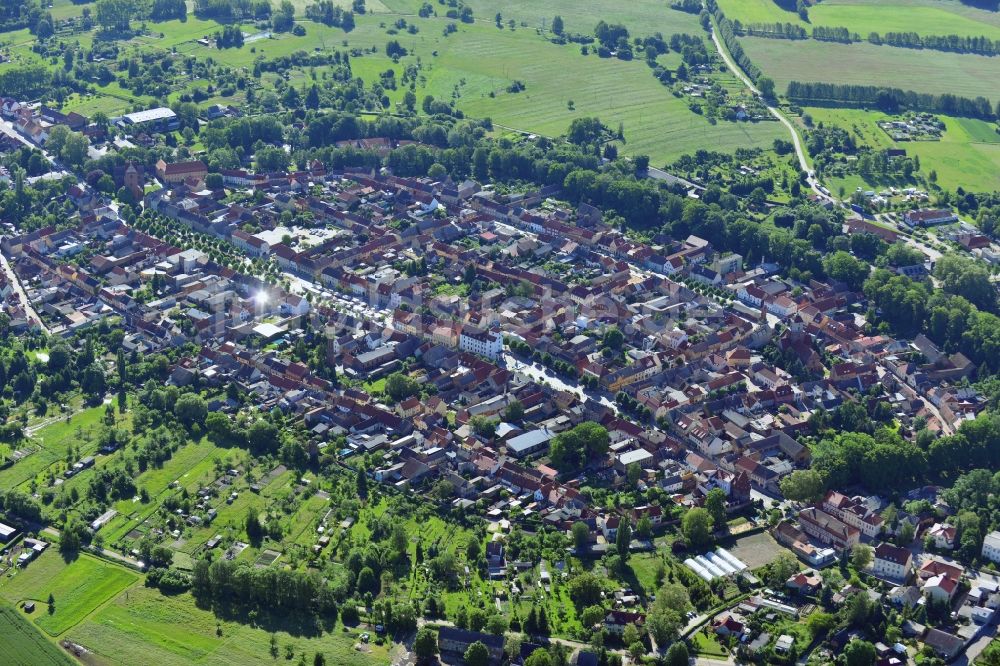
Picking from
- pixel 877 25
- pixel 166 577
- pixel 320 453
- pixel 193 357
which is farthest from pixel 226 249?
pixel 877 25

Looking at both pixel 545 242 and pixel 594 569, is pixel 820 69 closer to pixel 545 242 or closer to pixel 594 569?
pixel 545 242

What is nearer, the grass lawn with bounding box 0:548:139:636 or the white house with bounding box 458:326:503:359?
the grass lawn with bounding box 0:548:139:636

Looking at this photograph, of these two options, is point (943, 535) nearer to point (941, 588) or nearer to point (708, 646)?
point (941, 588)

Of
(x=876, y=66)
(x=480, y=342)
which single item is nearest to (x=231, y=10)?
(x=876, y=66)

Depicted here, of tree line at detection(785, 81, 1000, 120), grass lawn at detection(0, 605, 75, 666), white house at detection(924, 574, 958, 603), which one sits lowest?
grass lawn at detection(0, 605, 75, 666)

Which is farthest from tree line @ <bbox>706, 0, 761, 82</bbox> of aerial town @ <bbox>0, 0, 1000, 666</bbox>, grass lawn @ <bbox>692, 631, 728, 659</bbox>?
grass lawn @ <bbox>692, 631, 728, 659</bbox>

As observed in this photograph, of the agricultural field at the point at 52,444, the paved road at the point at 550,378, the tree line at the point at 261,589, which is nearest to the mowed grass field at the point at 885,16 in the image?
the paved road at the point at 550,378

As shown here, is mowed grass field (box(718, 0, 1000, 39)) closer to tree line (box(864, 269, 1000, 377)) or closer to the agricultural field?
tree line (box(864, 269, 1000, 377))
